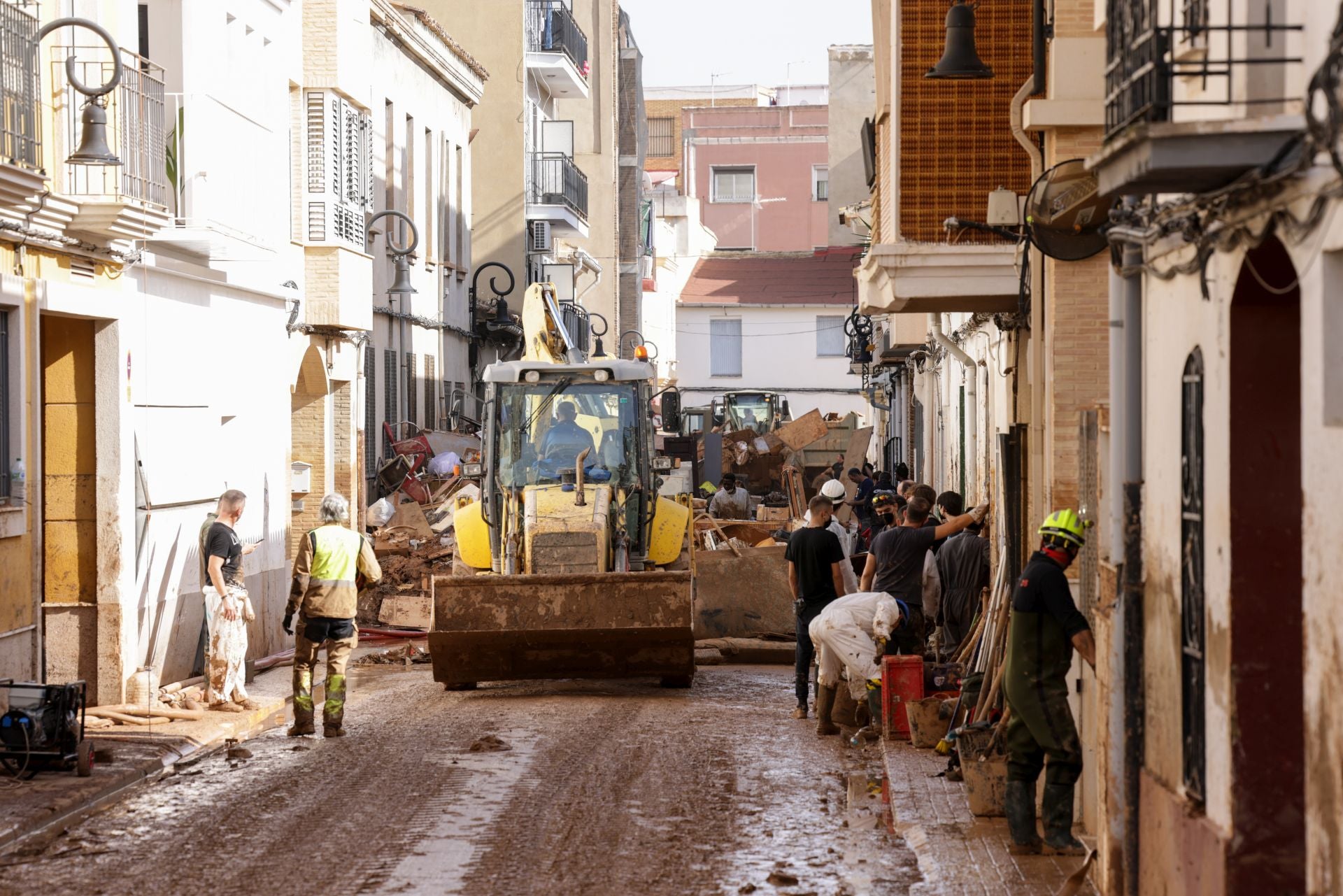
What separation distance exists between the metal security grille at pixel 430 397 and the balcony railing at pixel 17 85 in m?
16.7

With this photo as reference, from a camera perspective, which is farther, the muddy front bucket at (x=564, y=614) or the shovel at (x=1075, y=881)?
the muddy front bucket at (x=564, y=614)

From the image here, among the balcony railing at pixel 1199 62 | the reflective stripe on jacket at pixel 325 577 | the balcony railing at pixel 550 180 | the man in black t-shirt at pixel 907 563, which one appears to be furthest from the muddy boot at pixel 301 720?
the balcony railing at pixel 550 180

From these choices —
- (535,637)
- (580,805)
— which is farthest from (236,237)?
(580,805)

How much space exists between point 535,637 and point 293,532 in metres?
7.75

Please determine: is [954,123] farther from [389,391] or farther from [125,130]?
[389,391]

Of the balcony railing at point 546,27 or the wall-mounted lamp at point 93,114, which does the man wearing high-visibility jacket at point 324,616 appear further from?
the balcony railing at point 546,27

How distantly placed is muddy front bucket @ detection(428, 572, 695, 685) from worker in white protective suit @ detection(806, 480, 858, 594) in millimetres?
1309

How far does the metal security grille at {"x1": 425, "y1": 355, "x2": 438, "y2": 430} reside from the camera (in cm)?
2978

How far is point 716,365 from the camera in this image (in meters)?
62.3

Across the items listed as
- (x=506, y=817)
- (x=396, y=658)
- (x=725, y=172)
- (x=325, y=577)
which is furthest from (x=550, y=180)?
(x=725, y=172)

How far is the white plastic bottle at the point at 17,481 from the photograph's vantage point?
531 inches

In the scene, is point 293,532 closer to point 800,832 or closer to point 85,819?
point 85,819

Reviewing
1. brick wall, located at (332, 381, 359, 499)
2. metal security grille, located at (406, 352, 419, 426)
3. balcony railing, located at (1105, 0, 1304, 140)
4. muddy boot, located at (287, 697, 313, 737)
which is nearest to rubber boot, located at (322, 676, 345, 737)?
muddy boot, located at (287, 697, 313, 737)

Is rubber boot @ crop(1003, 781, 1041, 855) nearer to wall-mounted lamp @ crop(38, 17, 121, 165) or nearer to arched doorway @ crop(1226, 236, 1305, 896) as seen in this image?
arched doorway @ crop(1226, 236, 1305, 896)
